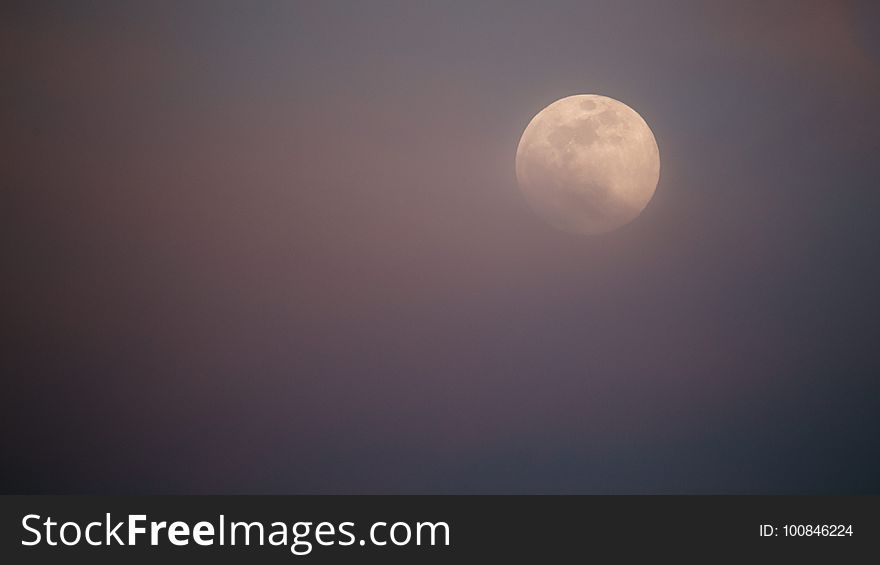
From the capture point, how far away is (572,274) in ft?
25.3

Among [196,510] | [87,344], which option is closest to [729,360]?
[196,510]

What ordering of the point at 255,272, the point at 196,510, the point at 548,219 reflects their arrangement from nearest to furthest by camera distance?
the point at 196,510, the point at 548,219, the point at 255,272

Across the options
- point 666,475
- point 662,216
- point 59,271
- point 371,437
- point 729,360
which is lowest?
point 666,475

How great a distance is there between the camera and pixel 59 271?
7004 millimetres

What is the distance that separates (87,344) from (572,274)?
5117mm

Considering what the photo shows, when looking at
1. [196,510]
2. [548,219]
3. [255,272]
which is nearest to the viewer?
[196,510]

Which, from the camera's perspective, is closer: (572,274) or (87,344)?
(87,344)

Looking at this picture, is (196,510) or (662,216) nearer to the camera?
(196,510)

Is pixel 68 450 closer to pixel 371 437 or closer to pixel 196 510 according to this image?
pixel 371 437

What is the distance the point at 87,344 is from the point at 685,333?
20.7ft

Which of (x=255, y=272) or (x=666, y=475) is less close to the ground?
(x=255, y=272)

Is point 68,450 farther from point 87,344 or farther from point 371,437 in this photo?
point 371,437

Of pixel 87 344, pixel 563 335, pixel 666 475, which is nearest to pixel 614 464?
pixel 666 475

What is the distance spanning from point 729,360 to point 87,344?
6.72 meters
